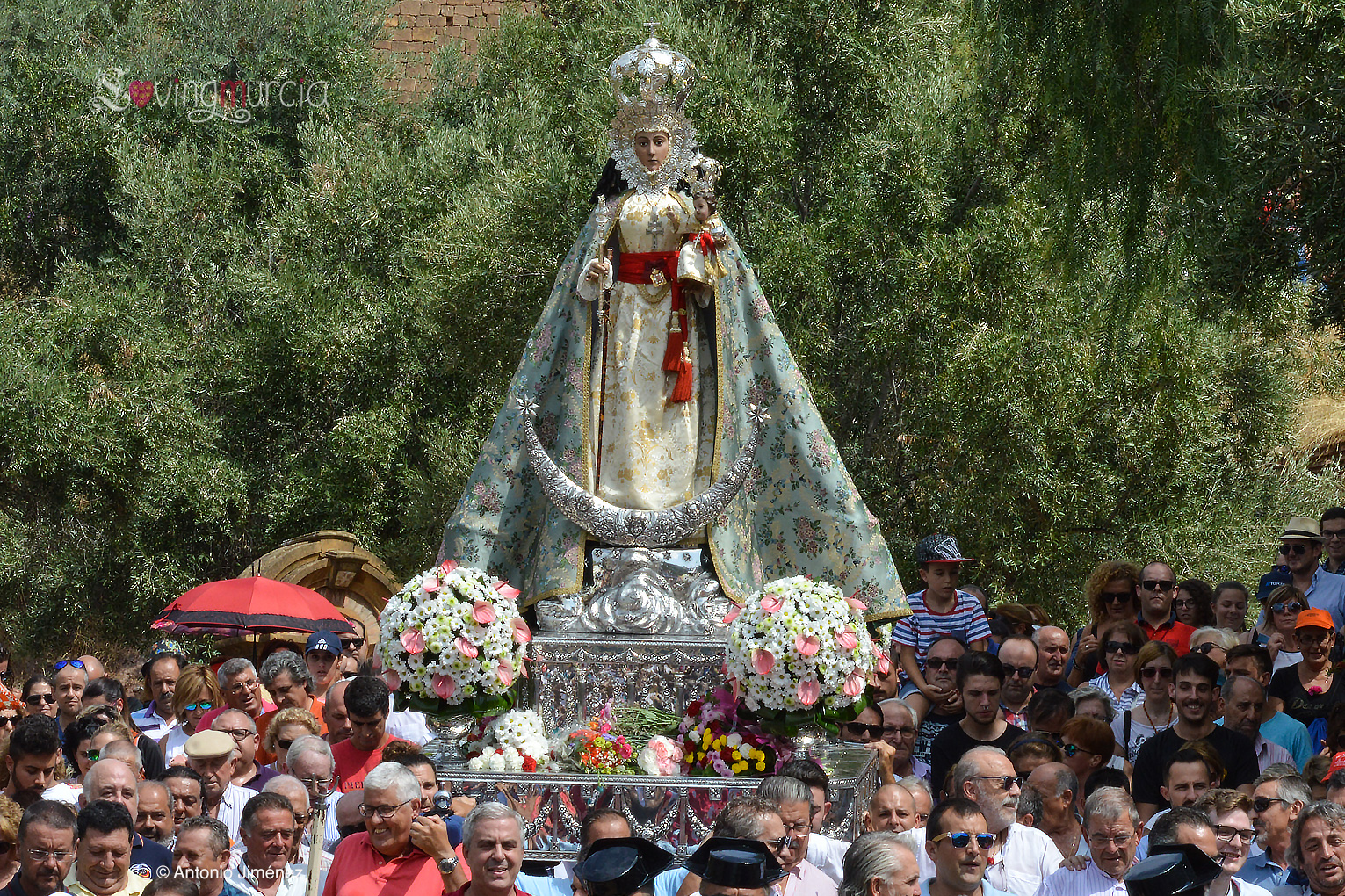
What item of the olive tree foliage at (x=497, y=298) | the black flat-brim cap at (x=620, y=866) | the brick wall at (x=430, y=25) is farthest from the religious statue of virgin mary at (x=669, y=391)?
the brick wall at (x=430, y=25)

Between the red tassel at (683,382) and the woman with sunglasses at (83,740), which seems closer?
the woman with sunglasses at (83,740)

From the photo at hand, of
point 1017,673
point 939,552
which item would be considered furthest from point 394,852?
point 939,552

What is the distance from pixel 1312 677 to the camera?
798 centimetres

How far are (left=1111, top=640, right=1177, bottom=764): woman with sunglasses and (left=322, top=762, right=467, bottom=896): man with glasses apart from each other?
348cm

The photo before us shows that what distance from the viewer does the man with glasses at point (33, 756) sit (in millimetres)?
7332

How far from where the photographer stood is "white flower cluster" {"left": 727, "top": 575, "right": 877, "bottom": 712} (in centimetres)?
749

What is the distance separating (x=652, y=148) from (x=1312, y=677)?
420 centimetres

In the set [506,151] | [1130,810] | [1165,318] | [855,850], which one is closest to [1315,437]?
[1165,318]

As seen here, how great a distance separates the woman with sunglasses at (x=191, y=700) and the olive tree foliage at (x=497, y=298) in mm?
5349

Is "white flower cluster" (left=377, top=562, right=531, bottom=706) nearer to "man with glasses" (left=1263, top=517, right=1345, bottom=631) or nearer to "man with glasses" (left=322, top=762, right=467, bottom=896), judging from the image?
"man with glasses" (left=322, top=762, right=467, bottom=896)

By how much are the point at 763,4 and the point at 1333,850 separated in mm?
10690

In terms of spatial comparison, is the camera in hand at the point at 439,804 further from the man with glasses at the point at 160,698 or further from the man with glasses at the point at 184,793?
the man with glasses at the point at 160,698

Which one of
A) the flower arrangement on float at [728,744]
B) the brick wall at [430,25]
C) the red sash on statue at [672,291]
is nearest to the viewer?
the flower arrangement on float at [728,744]

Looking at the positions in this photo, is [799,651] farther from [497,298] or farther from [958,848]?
[497,298]
